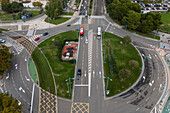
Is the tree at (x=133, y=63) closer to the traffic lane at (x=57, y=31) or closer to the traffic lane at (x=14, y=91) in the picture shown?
the traffic lane at (x=57, y=31)

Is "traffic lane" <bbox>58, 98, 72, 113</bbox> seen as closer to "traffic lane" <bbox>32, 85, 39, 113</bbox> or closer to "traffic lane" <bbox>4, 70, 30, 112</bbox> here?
"traffic lane" <bbox>32, 85, 39, 113</bbox>

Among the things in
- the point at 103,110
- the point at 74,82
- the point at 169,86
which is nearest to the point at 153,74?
the point at 169,86

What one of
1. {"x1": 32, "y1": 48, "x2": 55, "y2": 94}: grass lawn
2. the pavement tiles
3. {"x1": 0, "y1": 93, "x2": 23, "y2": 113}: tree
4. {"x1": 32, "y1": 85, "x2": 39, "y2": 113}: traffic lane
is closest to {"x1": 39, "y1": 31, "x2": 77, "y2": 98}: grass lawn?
{"x1": 32, "y1": 48, "x2": 55, "y2": 94}: grass lawn

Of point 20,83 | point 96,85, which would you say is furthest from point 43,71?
point 96,85

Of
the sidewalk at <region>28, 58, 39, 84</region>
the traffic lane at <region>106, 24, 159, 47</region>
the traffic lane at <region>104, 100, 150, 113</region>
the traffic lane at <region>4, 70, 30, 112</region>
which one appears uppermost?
the traffic lane at <region>106, 24, 159, 47</region>

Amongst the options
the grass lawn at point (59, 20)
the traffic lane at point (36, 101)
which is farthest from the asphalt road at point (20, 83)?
the grass lawn at point (59, 20)

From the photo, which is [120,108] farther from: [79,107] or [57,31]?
[57,31]
